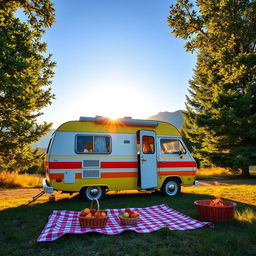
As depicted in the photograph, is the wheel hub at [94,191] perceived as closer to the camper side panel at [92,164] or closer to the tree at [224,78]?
the camper side panel at [92,164]

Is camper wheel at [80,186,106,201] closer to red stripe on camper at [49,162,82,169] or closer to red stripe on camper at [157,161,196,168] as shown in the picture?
red stripe on camper at [49,162,82,169]

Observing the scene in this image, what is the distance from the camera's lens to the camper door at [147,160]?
8.68 metres

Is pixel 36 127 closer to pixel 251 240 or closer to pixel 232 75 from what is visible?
pixel 232 75

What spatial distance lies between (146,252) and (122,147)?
5.19 m

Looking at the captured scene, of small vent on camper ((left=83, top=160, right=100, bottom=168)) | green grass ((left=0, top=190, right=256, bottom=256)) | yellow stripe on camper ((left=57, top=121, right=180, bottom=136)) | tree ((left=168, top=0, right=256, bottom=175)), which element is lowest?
green grass ((left=0, top=190, right=256, bottom=256))

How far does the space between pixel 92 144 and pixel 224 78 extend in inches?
224

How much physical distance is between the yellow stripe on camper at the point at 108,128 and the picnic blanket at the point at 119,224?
3.19 metres

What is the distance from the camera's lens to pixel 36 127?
12898mm

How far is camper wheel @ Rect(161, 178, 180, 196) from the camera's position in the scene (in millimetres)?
9212

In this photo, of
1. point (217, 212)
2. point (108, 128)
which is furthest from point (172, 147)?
point (217, 212)

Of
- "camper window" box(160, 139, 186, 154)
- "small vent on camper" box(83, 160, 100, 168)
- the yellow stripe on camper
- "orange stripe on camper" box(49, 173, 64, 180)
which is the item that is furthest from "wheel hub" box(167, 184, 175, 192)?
"orange stripe on camper" box(49, 173, 64, 180)

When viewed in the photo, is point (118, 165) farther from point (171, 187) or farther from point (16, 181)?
point (16, 181)

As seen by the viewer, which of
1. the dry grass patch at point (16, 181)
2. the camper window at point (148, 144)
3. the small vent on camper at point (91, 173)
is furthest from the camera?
the dry grass patch at point (16, 181)

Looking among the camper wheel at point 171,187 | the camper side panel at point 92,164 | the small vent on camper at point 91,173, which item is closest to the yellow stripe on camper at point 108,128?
the camper side panel at point 92,164
